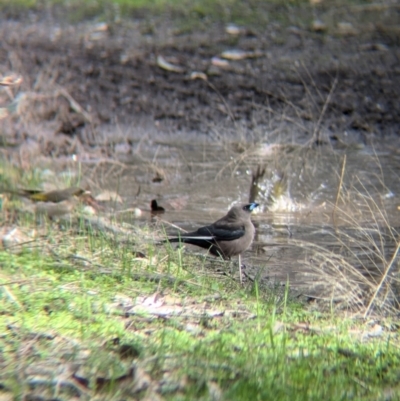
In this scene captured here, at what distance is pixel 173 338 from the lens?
4.13m

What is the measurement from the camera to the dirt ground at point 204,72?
37.4 feet

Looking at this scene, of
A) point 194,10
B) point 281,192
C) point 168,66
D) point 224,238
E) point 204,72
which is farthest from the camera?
point 194,10

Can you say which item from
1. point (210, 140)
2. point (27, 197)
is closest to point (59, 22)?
point (210, 140)

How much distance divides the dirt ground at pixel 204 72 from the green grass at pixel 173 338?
5.30 m

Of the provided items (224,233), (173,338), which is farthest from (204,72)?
(173,338)

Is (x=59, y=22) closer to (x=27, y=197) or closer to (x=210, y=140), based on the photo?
(x=210, y=140)

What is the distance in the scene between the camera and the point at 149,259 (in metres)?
5.65

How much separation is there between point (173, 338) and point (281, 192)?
4.51 m

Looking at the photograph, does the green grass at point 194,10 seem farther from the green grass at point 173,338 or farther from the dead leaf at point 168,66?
the green grass at point 173,338

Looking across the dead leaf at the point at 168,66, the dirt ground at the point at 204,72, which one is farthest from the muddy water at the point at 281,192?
the dead leaf at the point at 168,66

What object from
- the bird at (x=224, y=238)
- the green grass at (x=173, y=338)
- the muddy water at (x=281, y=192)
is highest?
the green grass at (x=173, y=338)

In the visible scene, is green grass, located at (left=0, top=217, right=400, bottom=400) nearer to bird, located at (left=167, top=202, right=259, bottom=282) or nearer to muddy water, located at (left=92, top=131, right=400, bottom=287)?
bird, located at (left=167, top=202, right=259, bottom=282)

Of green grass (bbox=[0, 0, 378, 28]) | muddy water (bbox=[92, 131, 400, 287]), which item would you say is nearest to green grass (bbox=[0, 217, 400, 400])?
muddy water (bbox=[92, 131, 400, 287])

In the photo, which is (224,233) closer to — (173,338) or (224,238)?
(224,238)
